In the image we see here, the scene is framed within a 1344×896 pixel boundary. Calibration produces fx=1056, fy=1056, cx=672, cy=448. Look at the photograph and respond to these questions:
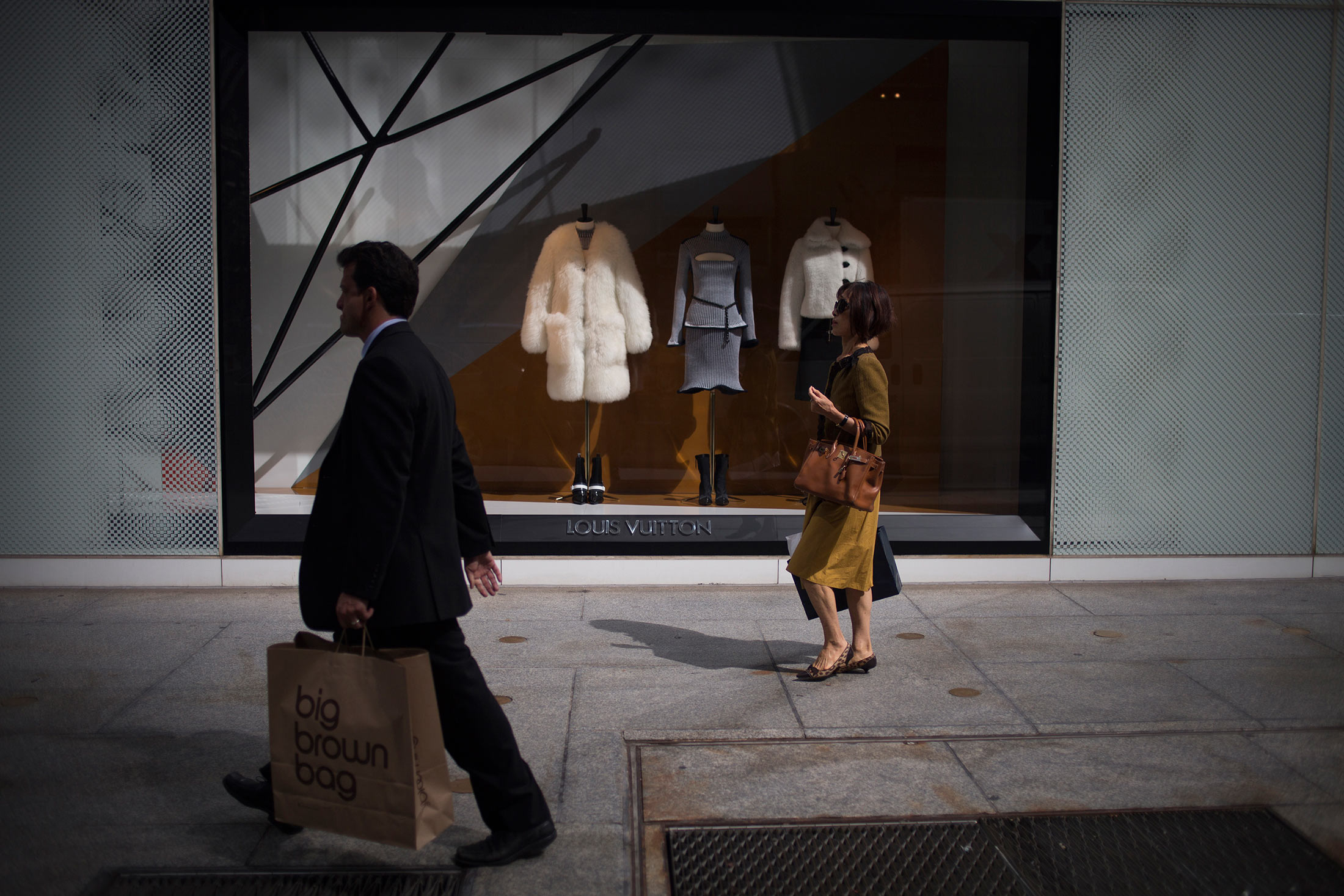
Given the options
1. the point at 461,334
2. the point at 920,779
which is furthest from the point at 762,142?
the point at 920,779

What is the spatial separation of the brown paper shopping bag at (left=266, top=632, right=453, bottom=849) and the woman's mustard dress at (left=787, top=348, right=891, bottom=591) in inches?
84.1

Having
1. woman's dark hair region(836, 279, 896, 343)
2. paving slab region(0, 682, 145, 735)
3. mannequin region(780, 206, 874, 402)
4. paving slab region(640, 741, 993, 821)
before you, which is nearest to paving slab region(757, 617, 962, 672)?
paving slab region(640, 741, 993, 821)

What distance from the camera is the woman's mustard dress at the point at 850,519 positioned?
4391 millimetres

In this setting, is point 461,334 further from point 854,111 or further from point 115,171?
point 854,111

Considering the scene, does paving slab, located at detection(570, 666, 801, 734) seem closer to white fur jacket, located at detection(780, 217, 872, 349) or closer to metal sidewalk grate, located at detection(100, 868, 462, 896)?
metal sidewalk grate, located at detection(100, 868, 462, 896)

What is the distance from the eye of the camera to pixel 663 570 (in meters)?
6.59

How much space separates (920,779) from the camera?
3529 millimetres

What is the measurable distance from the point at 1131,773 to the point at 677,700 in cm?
172

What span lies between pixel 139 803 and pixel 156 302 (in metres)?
3.87

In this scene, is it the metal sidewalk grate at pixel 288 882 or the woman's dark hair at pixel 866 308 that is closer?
the metal sidewalk grate at pixel 288 882

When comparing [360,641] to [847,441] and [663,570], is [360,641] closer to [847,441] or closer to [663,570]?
[847,441]

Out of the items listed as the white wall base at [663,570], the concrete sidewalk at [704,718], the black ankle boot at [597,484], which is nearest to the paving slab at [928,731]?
the concrete sidewalk at [704,718]

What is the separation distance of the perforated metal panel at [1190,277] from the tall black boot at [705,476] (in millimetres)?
2284

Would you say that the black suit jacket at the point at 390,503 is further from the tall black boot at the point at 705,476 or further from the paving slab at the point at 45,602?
the tall black boot at the point at 705,476
